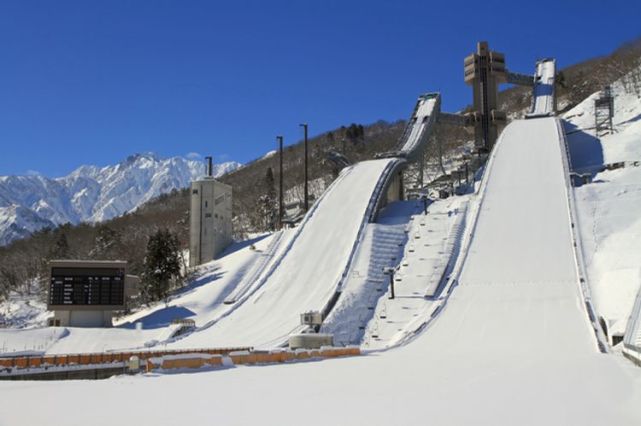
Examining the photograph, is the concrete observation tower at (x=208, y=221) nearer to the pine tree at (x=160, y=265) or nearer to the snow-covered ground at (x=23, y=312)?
the pine tree at (x=160, y=265)

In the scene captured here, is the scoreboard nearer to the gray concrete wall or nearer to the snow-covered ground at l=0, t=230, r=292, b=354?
the snow-covered ground at l=0, t=230, r=292, b=354

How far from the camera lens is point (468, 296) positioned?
26.7 meters

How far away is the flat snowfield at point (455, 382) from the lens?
29.1ft

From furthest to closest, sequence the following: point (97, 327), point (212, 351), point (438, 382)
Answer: point (97, 327)
point (212, 351)
point (438, 382)

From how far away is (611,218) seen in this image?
3028cm

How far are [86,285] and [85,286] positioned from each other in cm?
7

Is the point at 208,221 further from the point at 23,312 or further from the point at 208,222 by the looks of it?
the point at 23,312

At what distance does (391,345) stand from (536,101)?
134 ft

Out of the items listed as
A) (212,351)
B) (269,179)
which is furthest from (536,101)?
(212,351)

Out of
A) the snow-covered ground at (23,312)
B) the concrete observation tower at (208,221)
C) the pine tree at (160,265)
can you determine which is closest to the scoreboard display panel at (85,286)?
the pine tree at (160,265)

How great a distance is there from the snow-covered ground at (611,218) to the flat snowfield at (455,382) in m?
0.90

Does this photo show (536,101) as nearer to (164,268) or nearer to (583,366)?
(164,268)

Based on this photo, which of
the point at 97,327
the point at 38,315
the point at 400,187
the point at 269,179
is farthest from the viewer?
the point at 269,179

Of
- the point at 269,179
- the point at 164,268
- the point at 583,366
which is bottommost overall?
the point at 583,366
